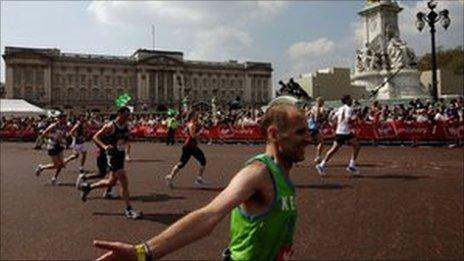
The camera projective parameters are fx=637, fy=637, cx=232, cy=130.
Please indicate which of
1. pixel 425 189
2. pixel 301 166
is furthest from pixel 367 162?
pixel 425 189

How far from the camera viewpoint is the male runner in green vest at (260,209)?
2.79m

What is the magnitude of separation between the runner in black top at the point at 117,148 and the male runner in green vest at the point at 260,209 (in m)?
7.67

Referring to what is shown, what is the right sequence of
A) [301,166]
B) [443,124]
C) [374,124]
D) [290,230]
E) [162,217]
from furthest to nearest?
[374,124] → [443,124] → [301,166] → [162,217] → [290,230]

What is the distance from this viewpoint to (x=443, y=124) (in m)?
24.8

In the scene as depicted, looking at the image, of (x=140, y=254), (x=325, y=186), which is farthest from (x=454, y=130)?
(x=140, y=254)

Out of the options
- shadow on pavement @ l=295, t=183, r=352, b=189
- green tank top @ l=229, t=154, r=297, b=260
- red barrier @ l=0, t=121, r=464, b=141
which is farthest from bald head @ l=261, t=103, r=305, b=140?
red barrier @ l=0, t=121, r=464, b=141

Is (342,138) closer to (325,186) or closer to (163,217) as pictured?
(325,186)

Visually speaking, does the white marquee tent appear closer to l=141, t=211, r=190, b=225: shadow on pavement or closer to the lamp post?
the lamp post

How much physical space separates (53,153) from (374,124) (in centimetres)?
1506

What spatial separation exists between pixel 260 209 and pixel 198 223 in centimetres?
37

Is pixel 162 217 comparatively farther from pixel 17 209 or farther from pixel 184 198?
pixel 17 209

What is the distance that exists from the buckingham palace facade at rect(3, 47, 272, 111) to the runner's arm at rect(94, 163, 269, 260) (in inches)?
4730

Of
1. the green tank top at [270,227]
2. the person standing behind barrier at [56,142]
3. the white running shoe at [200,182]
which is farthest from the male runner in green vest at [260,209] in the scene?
the person standing behind barrier at [56,142]

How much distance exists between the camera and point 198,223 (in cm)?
287
